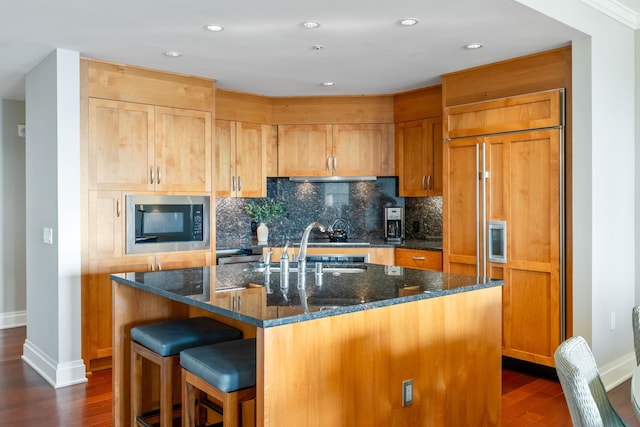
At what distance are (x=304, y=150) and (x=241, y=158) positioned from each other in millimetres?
671

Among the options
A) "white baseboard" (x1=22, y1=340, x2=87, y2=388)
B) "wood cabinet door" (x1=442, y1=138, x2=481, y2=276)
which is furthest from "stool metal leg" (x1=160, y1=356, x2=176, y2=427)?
"wood cabinet door" (x1=442, y1=138, x2=481, y2=276)

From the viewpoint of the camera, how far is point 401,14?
315cm

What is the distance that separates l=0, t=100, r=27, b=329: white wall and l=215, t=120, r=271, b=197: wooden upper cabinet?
8.12 ft

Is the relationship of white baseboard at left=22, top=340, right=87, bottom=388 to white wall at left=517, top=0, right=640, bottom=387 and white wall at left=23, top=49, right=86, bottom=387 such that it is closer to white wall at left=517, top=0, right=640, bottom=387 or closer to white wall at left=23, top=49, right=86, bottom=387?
white wall at left=23, top=49, right=86, bottom=387

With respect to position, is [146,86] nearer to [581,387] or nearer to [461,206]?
[461,206]

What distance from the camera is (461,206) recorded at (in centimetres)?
443

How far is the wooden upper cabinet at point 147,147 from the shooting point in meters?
4.11

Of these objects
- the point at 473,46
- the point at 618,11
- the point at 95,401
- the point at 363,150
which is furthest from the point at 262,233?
the point at 618,11

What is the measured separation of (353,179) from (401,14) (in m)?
2.59

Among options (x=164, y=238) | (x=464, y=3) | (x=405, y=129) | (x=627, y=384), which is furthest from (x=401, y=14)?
(x=627, y=384)

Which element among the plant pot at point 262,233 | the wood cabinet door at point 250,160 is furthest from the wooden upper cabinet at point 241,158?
the plant pot at point 262,233

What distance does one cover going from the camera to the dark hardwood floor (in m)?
3.21

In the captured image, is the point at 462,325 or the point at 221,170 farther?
the point at 221,170

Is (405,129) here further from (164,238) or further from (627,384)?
(627,384)
